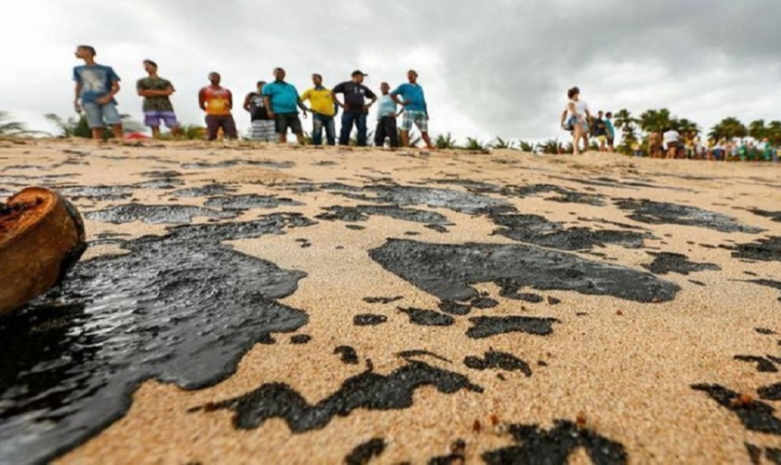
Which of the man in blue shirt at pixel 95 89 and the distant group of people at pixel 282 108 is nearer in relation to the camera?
the man in blue shirt at pixel 95 89

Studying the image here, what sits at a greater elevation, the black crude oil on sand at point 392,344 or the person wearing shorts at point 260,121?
the person wearing shorts at point 260,121

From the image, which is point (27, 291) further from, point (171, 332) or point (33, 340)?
point (171, 332)

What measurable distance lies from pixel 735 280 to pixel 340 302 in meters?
1.46

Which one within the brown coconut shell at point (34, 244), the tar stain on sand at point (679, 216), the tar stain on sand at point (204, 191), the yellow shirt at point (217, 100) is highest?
the yellow shirt at point (217, 100)

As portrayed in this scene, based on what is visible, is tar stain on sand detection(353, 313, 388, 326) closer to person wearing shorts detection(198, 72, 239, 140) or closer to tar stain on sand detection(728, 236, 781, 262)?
tar stain on sand detection(728, 236, 781, 262)

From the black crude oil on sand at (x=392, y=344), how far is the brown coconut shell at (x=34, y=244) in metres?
0.11

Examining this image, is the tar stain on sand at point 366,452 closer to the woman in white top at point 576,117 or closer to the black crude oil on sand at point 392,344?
the black crude oil on sand at point 392,344

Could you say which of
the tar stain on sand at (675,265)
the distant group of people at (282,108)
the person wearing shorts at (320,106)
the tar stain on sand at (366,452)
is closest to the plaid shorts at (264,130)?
the distant group of people at (282,108)

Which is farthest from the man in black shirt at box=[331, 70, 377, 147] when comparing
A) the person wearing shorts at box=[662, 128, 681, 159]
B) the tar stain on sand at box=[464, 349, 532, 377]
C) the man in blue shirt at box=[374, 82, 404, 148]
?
the person wearing shorts at box=[662, 128, 681, 159]

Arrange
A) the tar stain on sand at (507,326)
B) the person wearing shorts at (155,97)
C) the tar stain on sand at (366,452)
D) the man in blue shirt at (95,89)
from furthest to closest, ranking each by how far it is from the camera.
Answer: the person wearing shorts at (155,97)
the man in blue shirt at (95,89)
the tar stain on sand at (507,326)
the tar stain on sand at (366,452)

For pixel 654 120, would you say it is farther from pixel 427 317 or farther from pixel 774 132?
pixel 427 317

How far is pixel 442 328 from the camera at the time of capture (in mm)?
1232

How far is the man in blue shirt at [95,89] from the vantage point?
5.94m

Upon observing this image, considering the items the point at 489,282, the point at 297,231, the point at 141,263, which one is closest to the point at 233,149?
the point at 297,231
